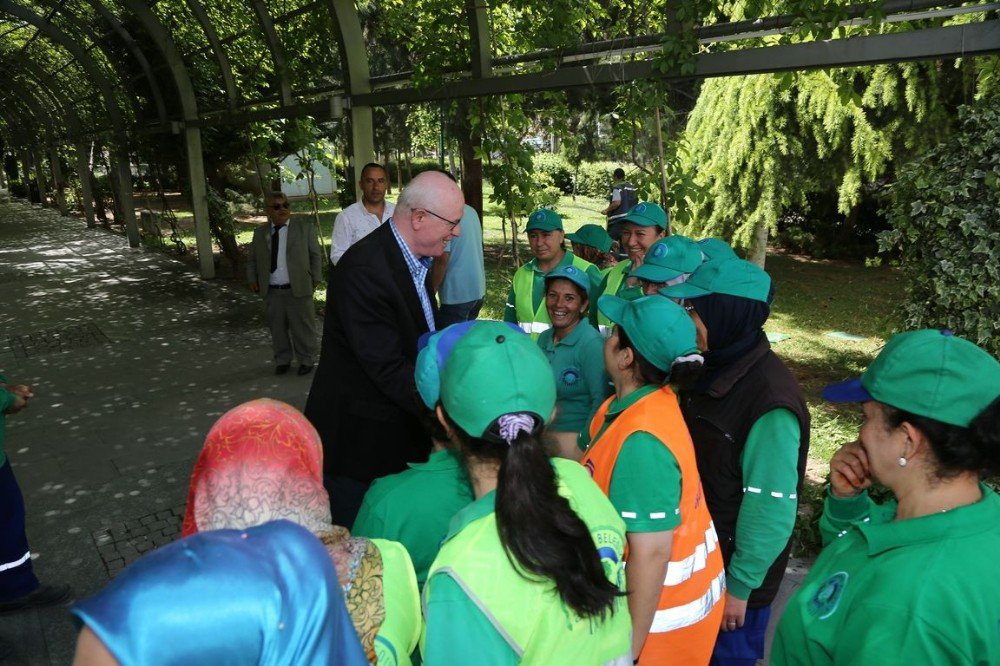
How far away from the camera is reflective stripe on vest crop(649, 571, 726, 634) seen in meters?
1.98

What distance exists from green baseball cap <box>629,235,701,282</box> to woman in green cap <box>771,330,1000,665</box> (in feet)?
4.77

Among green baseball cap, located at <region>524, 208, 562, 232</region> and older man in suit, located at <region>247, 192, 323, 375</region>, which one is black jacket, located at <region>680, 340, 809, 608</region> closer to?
green baseball cap, located at <region>524, 208, 562, 232</region>

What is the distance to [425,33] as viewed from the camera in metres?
5.89

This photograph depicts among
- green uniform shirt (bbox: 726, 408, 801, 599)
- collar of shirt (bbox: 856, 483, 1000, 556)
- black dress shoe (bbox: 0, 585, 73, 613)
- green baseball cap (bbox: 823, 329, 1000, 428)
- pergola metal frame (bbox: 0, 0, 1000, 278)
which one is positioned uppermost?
pergola metal frame (bbox: 0, 0, 1000, 278)

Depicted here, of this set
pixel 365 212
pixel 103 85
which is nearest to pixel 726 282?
pixel 365 212

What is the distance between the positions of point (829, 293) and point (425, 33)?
8729 mm

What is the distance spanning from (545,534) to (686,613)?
965mm

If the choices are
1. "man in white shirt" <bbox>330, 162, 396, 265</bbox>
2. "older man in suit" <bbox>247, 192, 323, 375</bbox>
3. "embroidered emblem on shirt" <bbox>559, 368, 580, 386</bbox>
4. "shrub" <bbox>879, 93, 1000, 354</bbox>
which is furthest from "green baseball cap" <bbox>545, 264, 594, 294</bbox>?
"older man in suit" <bbox>247, 192, 323, 375</bbox>

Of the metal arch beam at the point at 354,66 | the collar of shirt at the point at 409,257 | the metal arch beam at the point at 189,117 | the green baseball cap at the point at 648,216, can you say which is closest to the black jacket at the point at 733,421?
the collar of shirt at the point at 409,257

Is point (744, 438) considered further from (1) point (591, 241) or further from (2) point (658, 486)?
(1) point (591, 241)

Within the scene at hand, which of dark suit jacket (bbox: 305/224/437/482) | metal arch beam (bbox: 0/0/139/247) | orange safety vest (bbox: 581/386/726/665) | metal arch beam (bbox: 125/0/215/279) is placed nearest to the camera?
orange safety vest (bbox: 581/386/726/665)

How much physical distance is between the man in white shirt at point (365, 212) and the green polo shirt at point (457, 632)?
4.66 m

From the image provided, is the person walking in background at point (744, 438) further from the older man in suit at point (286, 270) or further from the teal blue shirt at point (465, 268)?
the older man in suit at point (286, 270)

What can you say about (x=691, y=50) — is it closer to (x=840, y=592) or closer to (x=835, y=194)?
(x=840, y=592)
